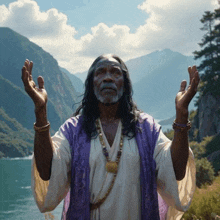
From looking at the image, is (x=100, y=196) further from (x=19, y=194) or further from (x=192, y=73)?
(x=19, y=194)

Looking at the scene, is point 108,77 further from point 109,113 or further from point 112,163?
point 112,163

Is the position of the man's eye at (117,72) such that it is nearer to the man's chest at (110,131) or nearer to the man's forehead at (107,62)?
the man's forehead at (107,62)

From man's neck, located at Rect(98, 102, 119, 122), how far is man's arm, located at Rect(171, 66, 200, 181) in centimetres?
76

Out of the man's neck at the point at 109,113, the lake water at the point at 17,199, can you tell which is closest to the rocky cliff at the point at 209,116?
the lake water at the point at 17,199

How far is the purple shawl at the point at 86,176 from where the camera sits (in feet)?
10.8

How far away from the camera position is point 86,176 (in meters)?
3.30

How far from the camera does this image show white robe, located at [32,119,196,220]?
3.28m

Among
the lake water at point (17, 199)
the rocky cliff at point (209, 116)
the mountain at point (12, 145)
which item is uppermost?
the mountain at point (12, 145)

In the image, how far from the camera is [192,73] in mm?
3285

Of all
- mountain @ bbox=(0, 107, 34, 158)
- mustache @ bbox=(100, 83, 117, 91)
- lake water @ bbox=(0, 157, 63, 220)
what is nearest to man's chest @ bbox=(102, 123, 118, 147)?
mustache @ bbox=(100, 83, 117, 91)

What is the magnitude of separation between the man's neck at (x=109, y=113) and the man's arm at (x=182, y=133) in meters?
0.76

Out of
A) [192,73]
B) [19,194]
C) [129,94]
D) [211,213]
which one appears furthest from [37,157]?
[19,194]

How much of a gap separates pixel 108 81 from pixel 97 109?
15.3 inches

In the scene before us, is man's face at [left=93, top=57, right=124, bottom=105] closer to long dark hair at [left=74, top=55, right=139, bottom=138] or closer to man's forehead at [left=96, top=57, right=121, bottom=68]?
man's forehead at [left=96, top=57, right=121, bottom=68]
